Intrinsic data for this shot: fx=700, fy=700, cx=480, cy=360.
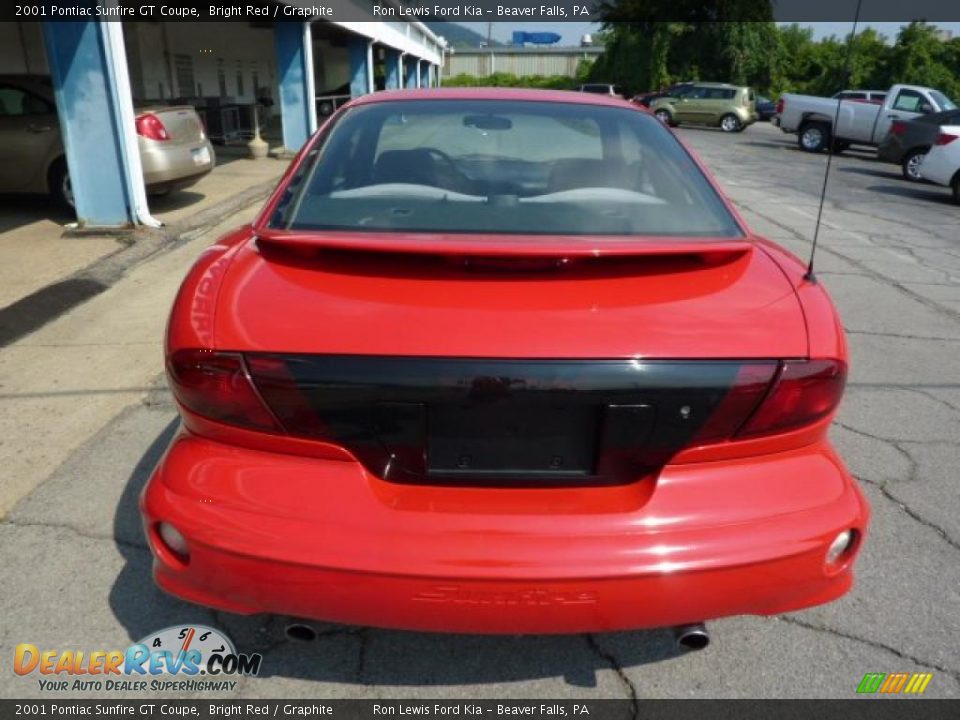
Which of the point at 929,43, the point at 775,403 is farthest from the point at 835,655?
the point at 929,43

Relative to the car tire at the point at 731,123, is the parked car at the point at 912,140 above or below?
above

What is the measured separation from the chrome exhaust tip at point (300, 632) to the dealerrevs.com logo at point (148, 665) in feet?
1.13

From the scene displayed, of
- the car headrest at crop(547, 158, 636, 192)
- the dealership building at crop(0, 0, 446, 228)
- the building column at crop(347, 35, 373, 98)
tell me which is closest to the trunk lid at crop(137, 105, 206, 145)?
the dealership building at crop(0, 0, 446, 228)

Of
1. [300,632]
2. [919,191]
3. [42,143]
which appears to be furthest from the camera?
[919,191]

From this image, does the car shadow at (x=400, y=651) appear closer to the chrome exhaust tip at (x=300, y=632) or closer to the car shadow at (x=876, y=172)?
the chrome exhaust tip at (x=300, y=632)

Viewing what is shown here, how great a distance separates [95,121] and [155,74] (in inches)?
527

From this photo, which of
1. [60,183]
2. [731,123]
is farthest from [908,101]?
[60,183]

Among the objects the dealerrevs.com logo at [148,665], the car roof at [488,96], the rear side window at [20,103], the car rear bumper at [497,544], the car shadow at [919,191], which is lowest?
the car shadow at [919,191]

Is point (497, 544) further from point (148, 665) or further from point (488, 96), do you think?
point (488, 96)

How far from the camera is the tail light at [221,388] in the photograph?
1.59m

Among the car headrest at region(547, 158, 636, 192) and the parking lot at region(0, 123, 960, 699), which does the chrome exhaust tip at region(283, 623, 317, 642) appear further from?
the car headrest at region(547, 158, 636, 192)

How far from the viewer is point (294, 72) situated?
13922 mm

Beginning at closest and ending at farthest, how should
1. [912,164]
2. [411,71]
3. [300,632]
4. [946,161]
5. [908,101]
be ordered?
[300,632] → [946,161] → [912,164] → [908,101] → [411,71]

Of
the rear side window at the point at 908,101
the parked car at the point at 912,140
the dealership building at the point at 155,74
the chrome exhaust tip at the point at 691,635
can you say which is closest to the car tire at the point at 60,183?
the dealership building at the point at 155,74
